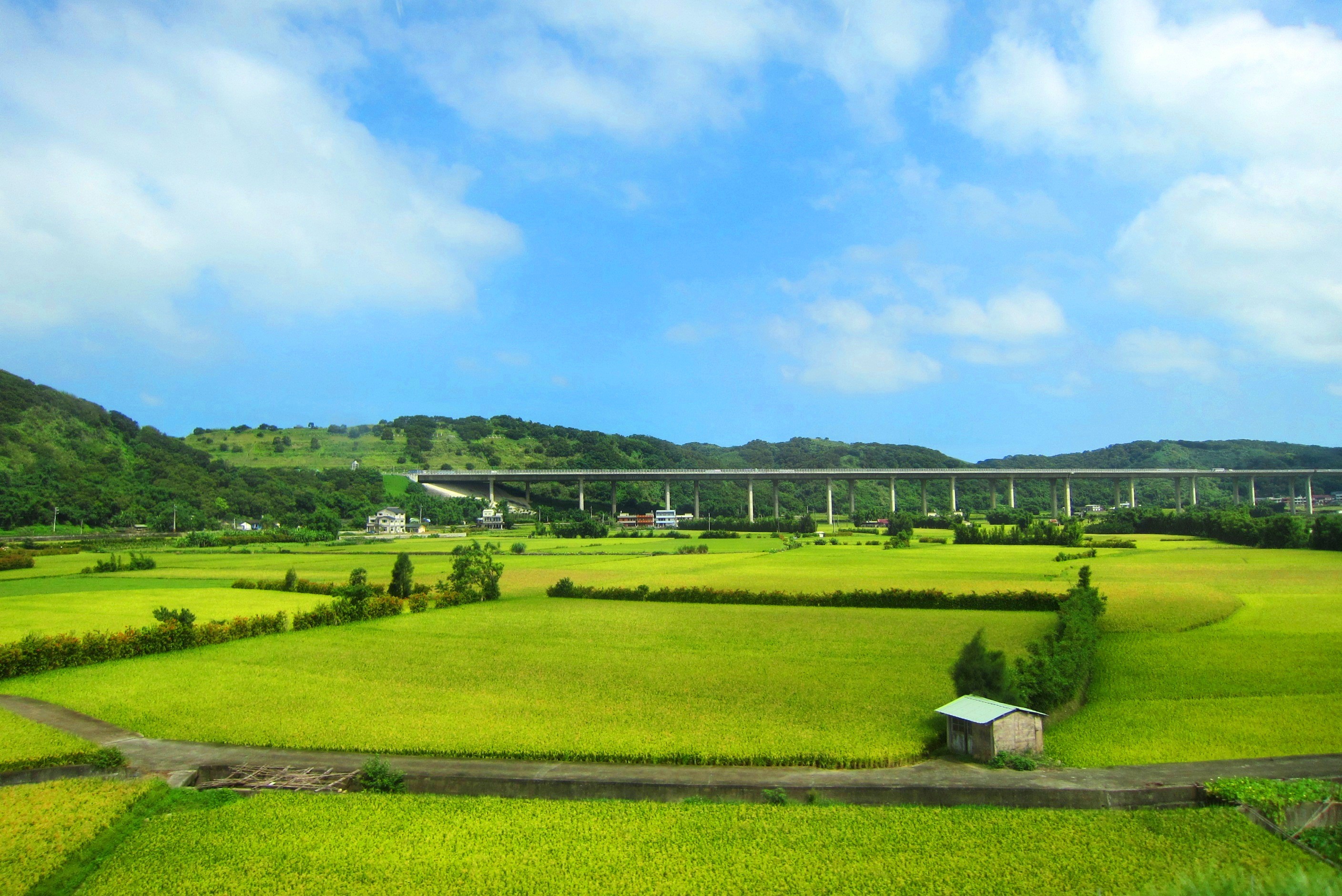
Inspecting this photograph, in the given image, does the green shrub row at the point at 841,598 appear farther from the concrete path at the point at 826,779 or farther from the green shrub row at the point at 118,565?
the green shrub row at the point at 118,565

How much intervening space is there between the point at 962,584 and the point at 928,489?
143m

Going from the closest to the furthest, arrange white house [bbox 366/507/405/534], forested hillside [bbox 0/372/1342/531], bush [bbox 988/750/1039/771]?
bush [bbox 988/750/1039/771]
forested hillside [bbox 0/372/1342/531]
white house [bbox 366/507/405/534]

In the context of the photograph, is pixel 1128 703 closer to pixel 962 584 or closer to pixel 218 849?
pixel 218 849

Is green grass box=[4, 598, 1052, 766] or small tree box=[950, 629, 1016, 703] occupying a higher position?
small tree box=[950, 629, 1016, 703]

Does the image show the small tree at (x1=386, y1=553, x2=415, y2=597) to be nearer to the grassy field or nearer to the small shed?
the grassy field

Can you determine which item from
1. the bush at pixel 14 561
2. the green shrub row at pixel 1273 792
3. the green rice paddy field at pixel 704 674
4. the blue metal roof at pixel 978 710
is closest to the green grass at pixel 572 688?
the green rice paddy field at pixel 704 674

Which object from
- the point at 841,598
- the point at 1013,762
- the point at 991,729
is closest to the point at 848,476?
the point at 841,598

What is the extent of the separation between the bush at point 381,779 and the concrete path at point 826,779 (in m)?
0.22

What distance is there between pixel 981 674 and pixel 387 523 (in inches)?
3923

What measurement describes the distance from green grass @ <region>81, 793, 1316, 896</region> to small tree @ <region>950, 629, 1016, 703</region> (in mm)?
5066

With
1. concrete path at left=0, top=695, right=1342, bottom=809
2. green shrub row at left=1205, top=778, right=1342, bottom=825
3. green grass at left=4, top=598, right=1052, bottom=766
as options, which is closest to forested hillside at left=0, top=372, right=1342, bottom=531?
green grass at left=4, top=598, right=1052, bottom=766

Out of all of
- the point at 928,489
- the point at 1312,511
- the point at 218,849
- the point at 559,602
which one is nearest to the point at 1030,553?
the point at 559,602

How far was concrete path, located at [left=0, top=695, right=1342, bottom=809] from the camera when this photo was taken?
41.6 ft

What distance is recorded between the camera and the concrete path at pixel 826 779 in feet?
41.6
